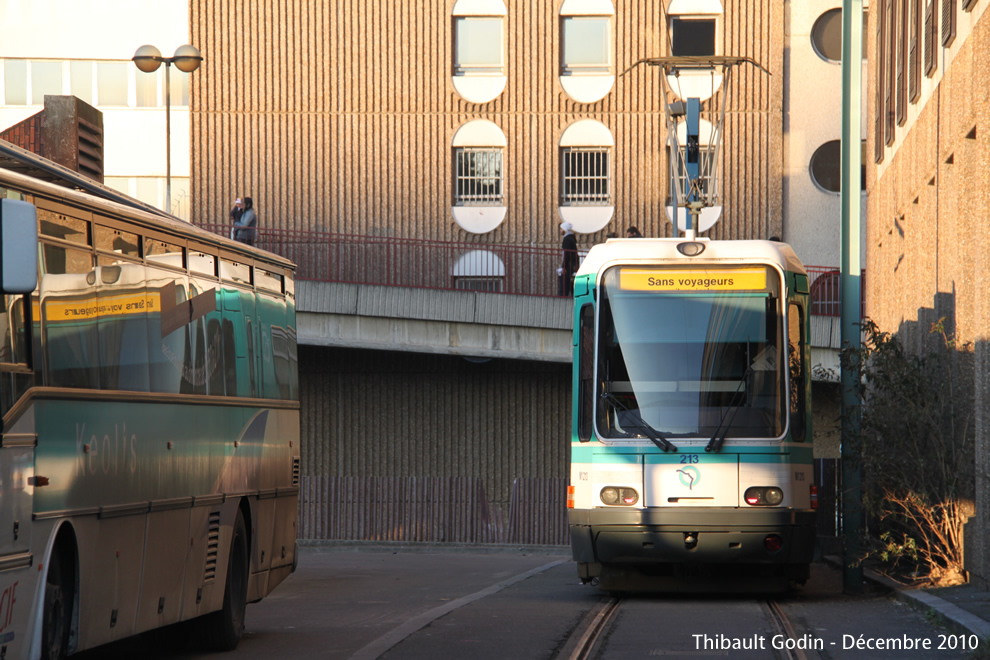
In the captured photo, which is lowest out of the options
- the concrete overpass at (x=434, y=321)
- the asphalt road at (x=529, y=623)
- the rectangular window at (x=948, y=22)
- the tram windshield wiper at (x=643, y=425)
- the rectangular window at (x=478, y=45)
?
the asphalt road at (x=529, y=623)

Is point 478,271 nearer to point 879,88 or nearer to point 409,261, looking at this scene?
point 409,261

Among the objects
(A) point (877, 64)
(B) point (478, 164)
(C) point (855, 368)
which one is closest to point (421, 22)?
(B) point (478, 164)

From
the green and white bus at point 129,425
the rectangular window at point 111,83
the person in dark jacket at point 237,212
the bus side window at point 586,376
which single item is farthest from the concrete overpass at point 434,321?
the green and white bus at point 129,425

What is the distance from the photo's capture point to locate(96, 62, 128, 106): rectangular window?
121 feet

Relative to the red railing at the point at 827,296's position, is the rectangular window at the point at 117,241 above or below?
below

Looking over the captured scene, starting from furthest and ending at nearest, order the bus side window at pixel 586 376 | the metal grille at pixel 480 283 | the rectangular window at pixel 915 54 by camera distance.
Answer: the metal grille at pixel 480 283 → the rectangular window at pixel 915 54 → the bus side window at pixel 586 376

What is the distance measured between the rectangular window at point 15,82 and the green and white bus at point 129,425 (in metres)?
26.1

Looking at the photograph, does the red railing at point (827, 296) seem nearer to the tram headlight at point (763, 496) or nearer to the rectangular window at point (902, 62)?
the rectangular window at point (902, 62)

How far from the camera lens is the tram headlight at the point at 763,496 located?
46.6ft

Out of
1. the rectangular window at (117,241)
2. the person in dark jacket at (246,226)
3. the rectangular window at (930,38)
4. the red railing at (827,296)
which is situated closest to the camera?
the rectangular window at (117,241)

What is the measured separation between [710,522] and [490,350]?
16504mm

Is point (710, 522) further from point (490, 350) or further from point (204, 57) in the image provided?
point (204, 57)

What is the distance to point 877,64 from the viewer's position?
26.2m

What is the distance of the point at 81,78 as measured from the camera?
3703cm
